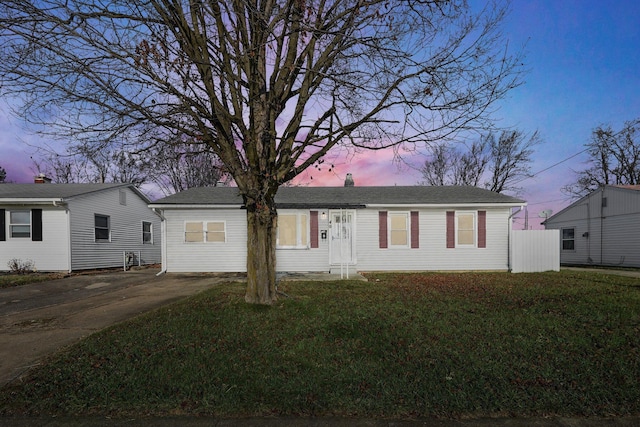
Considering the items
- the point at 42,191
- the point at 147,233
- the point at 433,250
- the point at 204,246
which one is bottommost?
the point at 433,250

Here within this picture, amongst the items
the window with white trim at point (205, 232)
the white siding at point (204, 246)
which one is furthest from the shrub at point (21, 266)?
the window with white trim at point (205, 232)

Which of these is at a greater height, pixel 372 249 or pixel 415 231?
pixel 415 231

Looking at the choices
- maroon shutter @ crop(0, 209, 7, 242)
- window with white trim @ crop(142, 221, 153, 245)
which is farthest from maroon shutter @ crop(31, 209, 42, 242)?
window with white trim @ crop(142, 221, 153, 245)

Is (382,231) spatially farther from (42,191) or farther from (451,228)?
(42,191)

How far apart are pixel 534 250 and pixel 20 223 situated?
856 inches

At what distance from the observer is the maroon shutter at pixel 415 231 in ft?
46.2

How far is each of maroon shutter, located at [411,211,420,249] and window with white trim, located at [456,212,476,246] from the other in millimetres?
1707

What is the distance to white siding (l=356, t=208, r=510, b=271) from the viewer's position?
46.0 feet

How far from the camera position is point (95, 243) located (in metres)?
→ 16.0

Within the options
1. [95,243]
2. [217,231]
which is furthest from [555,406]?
[95,243]

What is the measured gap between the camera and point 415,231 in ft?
46.2

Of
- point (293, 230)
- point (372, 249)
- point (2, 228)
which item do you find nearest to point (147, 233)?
point (2, 228)

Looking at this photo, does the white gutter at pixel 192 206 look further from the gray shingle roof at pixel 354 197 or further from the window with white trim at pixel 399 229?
the window with white trim at pixel 399 229

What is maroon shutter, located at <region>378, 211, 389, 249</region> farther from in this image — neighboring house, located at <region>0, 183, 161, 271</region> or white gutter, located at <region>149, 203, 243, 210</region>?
neighboring house, located at <region>0, 183, 161, 271</region>
